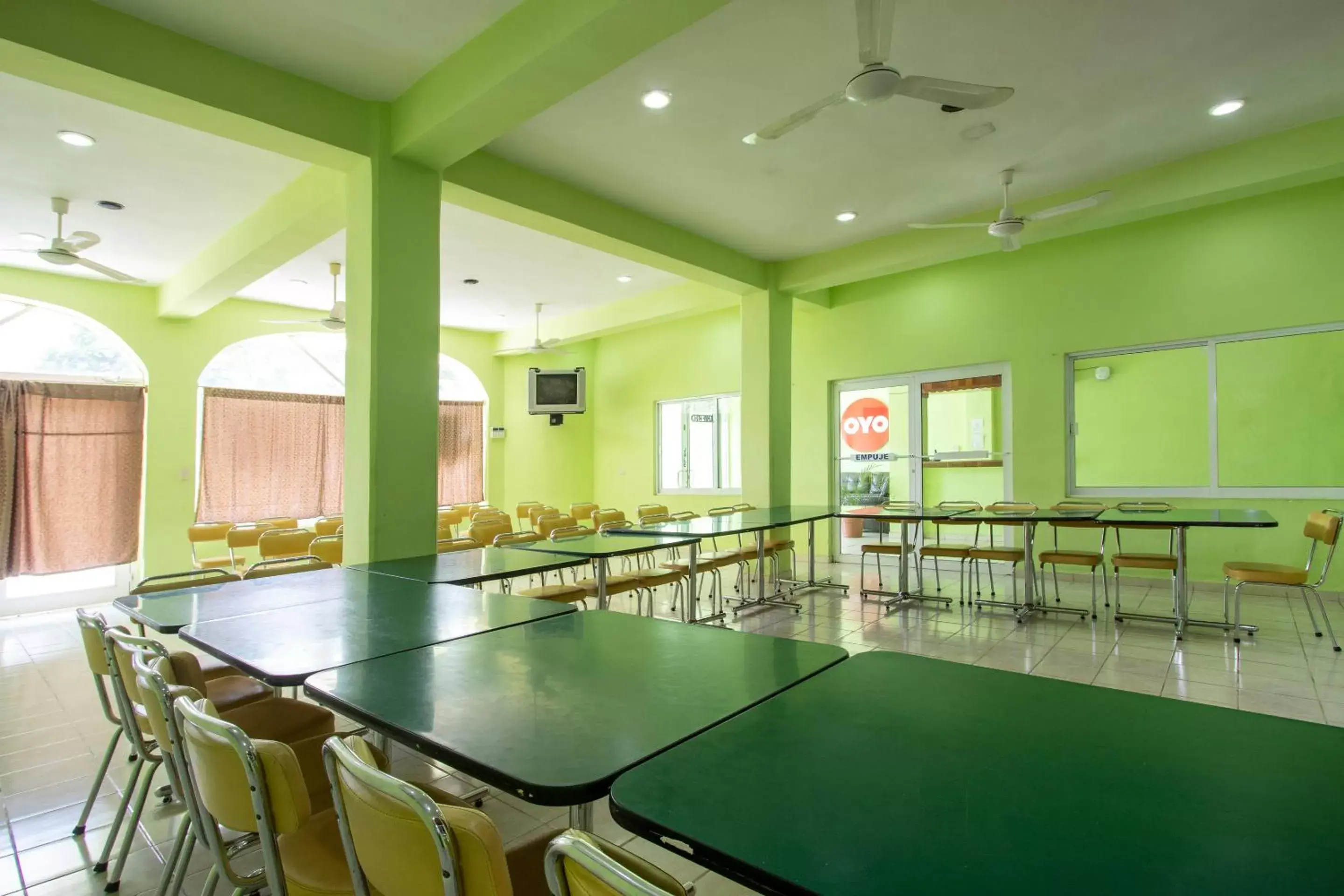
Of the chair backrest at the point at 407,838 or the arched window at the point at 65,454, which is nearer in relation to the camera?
the chair backrest at the point at 407,838

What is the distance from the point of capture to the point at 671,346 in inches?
388

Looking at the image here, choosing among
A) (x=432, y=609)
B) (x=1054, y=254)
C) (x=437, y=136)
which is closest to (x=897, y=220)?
(x=1054, y=254)

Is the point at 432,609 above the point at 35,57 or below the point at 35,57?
below

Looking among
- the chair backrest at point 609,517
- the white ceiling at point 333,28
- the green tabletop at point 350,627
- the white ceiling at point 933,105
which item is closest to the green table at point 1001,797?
the green tabletop at point 350,627

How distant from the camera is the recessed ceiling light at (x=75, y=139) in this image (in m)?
3.91

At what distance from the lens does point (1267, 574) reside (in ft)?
13.9

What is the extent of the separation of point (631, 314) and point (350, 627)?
6888 mm

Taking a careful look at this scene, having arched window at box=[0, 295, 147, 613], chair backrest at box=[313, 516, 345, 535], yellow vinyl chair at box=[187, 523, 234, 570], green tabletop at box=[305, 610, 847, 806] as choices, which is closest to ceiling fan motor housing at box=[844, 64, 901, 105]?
green tabletop at box=[305, 610, 847, 806]

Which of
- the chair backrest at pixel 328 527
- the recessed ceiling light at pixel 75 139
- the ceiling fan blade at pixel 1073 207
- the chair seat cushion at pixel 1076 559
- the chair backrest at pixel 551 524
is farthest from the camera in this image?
the chair backrest at pixel 328 527

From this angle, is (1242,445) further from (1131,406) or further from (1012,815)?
(1012,815)

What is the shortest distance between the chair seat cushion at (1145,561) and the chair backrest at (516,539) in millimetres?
4456

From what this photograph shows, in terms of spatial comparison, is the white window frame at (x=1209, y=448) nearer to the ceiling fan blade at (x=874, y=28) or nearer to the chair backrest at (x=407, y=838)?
the ceiling fan blade at (x=874, y=28)

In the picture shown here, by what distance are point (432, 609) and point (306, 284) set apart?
6.48 meters

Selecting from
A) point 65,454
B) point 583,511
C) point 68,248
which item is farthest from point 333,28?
point 65,454
